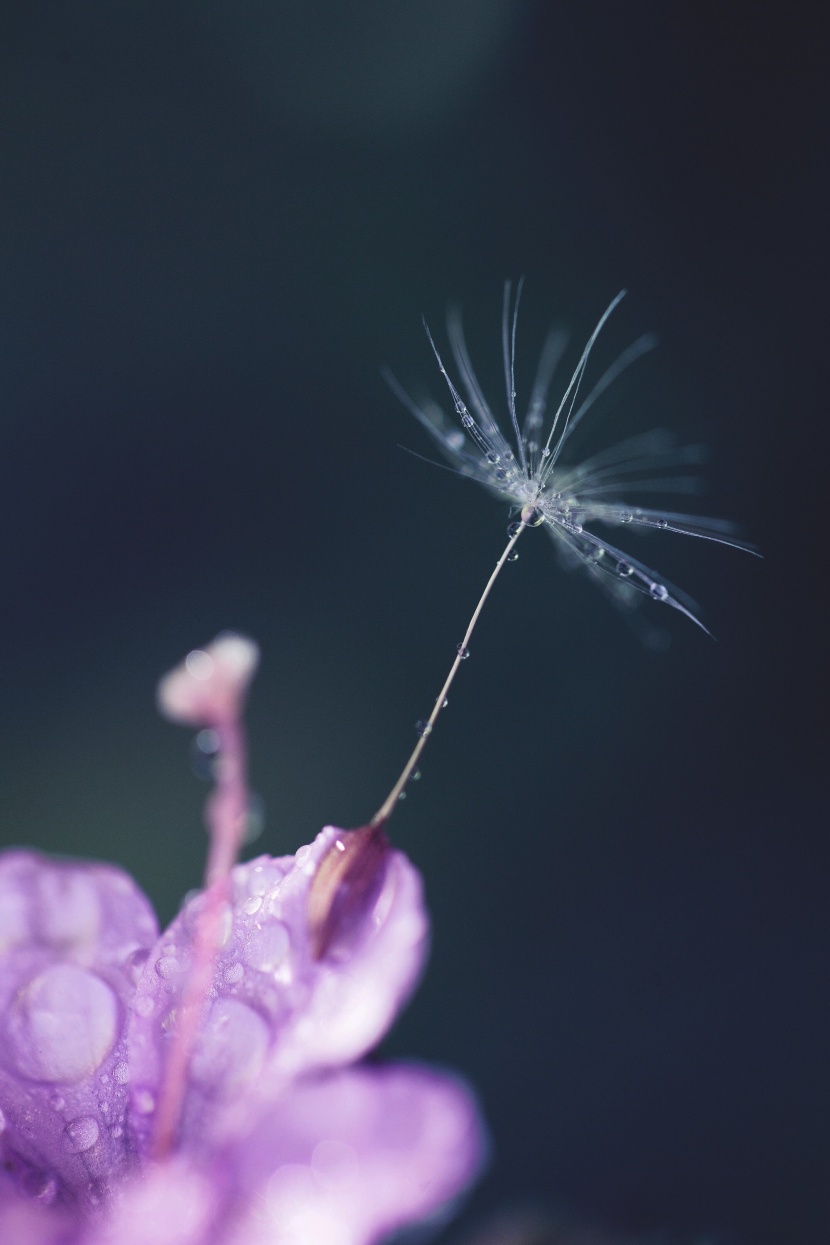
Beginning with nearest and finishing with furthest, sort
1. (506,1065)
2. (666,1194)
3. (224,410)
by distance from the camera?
(666,1194), (506,1065), (224,410)

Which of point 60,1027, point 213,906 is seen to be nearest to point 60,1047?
point 60,1027

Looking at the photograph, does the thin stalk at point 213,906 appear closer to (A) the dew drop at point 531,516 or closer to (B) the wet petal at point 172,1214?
(B) the wet petal at point 172,1214

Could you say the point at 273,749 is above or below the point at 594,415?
below

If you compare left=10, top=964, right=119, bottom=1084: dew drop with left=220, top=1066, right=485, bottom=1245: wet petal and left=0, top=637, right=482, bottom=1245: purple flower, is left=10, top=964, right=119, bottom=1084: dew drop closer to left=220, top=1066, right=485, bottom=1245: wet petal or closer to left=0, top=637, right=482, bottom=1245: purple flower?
left=0, top=637, right=482, bottom=1245: purple flower

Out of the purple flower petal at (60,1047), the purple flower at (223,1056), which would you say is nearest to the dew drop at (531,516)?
the purple flower at (223,1056)

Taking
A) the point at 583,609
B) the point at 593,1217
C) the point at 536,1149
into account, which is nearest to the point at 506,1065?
the point at 536,1149

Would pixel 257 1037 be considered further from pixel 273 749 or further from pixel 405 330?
pixel 405 330
